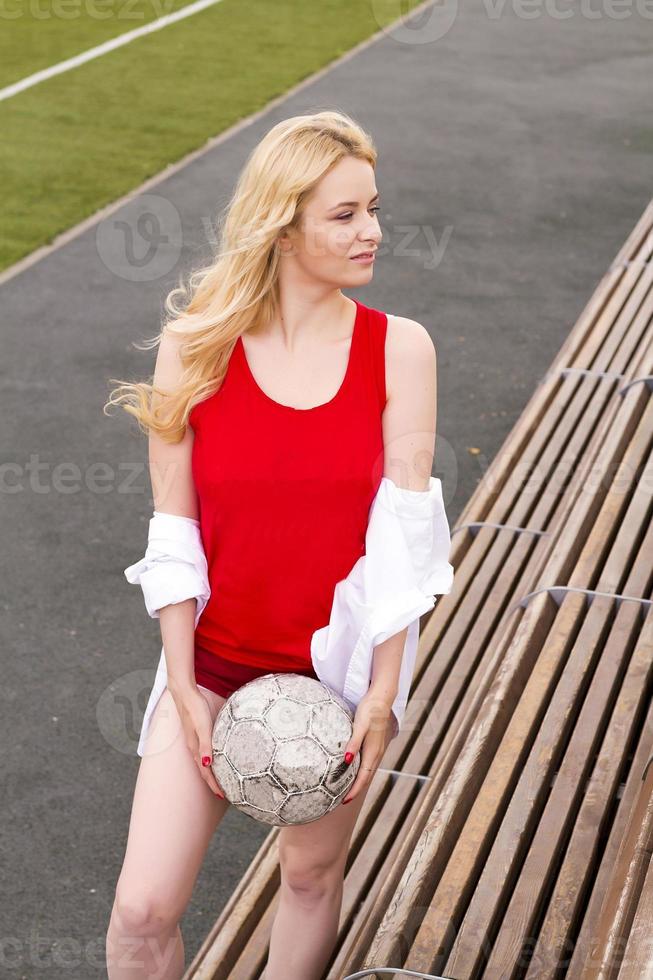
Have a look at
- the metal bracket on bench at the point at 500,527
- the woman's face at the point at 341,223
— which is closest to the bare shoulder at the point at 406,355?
the woman's face at the point at 341,223

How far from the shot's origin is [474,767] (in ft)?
13.3

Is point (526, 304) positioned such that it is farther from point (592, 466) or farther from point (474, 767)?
point (474, 767)

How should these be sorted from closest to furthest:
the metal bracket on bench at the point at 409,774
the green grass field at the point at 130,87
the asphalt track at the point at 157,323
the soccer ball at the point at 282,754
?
the soccer ball at the point at 282,754 → the metal bracket on bench at the point at 409,774 → the asphalt track at the point at 157,323 → the green grass field at the point at 130,87

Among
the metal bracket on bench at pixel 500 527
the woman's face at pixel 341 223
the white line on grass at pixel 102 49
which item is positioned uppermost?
the woman's face at pixel 341 223

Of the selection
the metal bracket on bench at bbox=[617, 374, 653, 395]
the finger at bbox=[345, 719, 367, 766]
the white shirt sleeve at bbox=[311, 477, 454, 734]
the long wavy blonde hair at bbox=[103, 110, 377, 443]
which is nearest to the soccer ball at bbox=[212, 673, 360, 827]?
the finger at bbox=[345, 719, 367, 766]

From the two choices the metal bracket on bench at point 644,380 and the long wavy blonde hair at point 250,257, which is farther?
the metal bracket on bench at point 644,380

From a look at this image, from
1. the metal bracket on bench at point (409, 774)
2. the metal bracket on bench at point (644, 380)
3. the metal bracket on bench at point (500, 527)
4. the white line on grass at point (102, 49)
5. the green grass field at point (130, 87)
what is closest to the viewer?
the metal bracket on bench at point (409, 774)

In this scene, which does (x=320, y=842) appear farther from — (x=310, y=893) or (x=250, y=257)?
(x=250, y=257)

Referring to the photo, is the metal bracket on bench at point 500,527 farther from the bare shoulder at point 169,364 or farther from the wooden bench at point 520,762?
the bare shoulder at point 169,364

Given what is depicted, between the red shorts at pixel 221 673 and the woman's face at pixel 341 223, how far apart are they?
977 mm

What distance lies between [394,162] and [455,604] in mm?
8220

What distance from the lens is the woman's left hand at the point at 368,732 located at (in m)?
3.26

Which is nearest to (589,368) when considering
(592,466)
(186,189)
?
(592,466)

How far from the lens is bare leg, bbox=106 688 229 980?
3141mm
